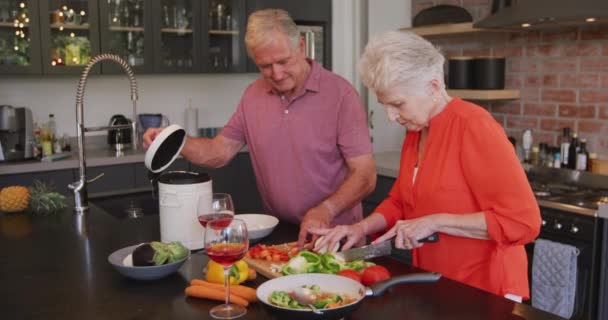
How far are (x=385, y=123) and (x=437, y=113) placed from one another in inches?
120

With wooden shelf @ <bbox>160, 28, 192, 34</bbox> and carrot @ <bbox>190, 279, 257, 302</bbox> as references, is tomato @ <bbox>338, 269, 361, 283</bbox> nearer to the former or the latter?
carrot @ <bbox>190, 279, 257, 302</bbox>

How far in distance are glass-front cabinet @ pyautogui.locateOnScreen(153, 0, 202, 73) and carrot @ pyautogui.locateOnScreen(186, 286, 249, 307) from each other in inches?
119

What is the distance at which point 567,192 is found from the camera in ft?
10.1

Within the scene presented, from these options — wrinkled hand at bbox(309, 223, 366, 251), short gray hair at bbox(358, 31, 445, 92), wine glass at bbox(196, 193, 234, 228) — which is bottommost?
wrinkled hand at bbox(309, 223, 366, 251)

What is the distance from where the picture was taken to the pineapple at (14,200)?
234cm

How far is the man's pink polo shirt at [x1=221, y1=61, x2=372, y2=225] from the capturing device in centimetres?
238

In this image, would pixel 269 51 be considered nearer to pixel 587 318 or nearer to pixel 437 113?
pixel 437 113

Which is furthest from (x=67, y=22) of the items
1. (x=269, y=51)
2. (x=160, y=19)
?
(x=269, y=51)

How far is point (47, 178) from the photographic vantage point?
3672mm

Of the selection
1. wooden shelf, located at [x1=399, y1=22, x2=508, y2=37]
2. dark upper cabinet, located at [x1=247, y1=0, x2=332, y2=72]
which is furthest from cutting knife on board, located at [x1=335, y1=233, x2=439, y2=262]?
dark upper cabinet, located at [x1=247, y1=0, x2=332, y2=72]

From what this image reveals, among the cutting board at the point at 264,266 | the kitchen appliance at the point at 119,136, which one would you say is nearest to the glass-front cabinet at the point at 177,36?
the kitchen appliance at the point at 119,136

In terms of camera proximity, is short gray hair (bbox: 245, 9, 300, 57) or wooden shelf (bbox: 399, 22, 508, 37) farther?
wooden shelf (bbox: 399, 22, 508, 37)

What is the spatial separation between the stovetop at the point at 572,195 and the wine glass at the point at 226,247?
196 centimetres

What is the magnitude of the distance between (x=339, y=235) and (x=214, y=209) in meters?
0.38
